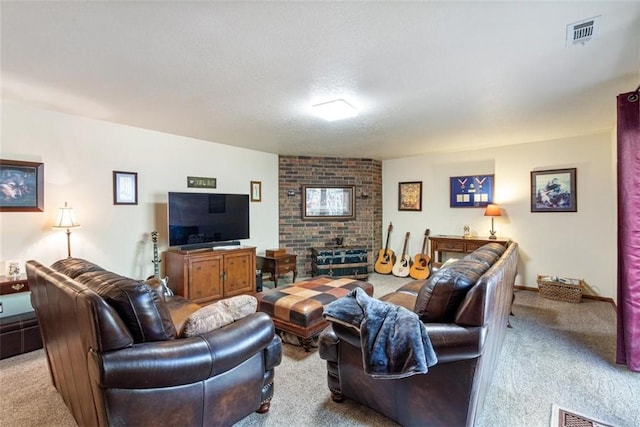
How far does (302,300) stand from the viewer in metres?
2.88

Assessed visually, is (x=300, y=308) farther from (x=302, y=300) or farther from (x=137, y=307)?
(x=137, y=307)

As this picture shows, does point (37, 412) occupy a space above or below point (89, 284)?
below

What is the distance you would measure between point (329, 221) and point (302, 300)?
3072mm

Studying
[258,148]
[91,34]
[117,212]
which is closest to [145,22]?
[91,34]

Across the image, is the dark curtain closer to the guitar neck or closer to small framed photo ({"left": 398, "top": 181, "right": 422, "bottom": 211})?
small framed photo ({"left": 398, "top": 181, "right": 422, "bottom": 211})

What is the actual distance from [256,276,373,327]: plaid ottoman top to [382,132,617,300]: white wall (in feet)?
9.36

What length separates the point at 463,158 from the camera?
5336 millimetres

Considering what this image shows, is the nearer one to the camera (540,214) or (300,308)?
(300,308)

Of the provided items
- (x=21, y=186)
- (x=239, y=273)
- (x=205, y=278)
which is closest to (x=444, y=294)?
(x=205, y=278)

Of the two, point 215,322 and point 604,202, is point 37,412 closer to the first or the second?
point 215,322

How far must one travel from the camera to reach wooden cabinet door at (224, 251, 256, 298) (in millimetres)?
4207

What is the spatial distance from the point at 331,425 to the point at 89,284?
153 cm

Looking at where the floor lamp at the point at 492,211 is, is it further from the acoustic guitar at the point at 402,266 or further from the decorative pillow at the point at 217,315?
the decorative pillow at the point at 217,315

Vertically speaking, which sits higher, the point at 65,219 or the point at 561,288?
the point at 65,219
